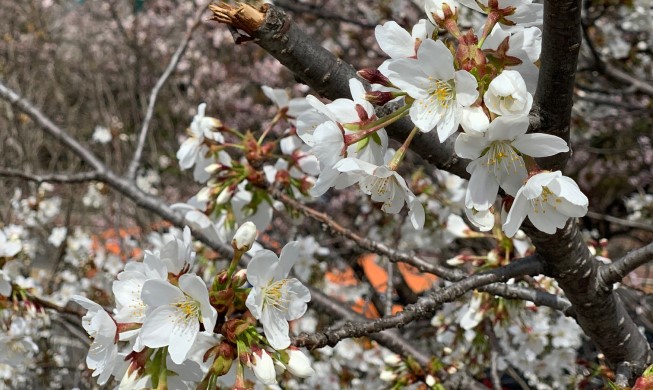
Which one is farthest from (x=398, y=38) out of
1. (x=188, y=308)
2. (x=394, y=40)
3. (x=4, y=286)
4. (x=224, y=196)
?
(x=4, y=286)

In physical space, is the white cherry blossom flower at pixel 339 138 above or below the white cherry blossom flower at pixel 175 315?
above

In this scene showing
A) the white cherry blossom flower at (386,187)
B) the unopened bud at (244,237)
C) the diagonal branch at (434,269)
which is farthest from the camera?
the diagonal branch at (434,269)

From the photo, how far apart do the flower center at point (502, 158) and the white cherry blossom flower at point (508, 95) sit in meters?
0.05

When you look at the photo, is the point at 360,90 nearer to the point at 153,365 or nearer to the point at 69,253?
the point at 153,365

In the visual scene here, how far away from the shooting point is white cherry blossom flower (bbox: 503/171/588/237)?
83 centimetres

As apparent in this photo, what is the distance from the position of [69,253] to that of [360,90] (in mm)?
5213

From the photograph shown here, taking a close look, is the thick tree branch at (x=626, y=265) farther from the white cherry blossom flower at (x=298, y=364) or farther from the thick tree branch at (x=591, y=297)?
the white cherry blossom flower at (x=298, y=364)

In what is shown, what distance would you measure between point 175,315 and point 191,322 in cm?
3

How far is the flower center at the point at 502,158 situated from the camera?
2.75ft

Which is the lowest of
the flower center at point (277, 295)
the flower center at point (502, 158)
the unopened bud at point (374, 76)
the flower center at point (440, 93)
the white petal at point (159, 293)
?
the flower center at point (277, 295)

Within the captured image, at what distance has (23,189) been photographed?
5.54 meters

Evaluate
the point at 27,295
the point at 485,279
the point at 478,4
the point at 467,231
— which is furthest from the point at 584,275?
the point at 27,295

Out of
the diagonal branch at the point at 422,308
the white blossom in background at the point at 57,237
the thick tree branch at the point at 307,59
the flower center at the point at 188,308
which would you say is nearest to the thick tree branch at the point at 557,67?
the thick tree branch at the point at 307,59

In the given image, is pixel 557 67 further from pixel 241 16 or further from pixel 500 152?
pixel 241 16
